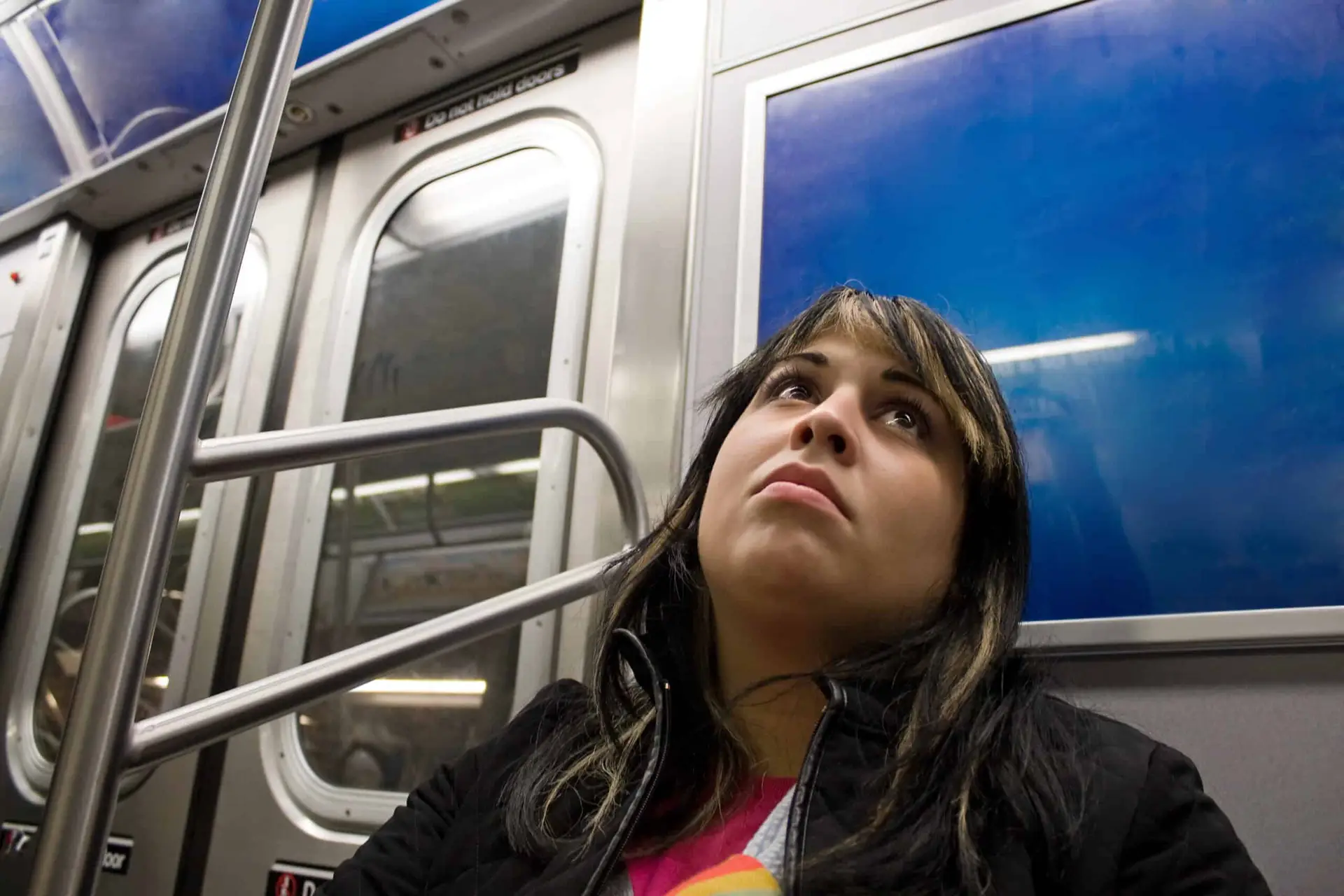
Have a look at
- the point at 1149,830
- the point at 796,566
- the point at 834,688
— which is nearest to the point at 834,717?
the point at 834,688

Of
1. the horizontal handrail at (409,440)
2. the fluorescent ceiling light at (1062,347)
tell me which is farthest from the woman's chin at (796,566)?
the fluorescent ceiling light at (1062,347)

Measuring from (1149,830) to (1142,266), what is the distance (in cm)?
80

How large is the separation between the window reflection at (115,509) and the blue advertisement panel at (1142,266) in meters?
1.81

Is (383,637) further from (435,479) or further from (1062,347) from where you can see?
(435,479)

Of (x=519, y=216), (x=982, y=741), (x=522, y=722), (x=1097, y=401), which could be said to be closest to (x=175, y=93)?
(x=519, y=216)

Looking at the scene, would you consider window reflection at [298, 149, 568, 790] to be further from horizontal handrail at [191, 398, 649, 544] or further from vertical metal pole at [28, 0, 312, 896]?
vertical metal pole at [28, 0, 312, 896]

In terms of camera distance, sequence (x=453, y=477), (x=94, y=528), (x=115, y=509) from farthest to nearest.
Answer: (x=94, y=528) → (x=115, y=509) → (x=453, y=477)

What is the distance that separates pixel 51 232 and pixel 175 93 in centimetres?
85

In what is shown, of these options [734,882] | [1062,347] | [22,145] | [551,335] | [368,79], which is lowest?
[734,882]

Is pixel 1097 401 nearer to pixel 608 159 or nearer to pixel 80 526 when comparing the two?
pixel 608 159

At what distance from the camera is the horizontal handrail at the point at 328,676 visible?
695 millimetres

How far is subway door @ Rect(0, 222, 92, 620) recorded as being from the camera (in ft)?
9.75

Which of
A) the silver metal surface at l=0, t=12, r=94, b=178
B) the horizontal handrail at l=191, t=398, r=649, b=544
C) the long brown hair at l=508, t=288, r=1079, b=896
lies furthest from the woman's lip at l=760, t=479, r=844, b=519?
the silver metal surface at l=0, t=12, r=94, b=178

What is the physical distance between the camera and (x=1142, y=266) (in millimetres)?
1233
